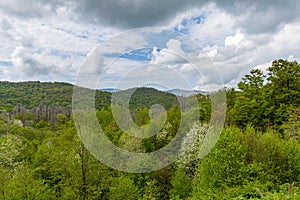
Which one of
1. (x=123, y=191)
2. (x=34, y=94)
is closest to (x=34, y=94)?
(x=34, y=94)

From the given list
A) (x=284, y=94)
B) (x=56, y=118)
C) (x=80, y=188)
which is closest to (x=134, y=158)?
(x=80, y=188)

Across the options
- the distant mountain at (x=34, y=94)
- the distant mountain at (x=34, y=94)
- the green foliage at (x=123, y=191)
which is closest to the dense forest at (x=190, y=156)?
the green foliage at (x=123, y=191)

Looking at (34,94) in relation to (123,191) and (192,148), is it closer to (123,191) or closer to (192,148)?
(192,148)

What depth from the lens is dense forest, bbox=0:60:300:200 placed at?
761 inches

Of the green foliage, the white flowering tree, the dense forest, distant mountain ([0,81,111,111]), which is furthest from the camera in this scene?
distant mountain ([0,81,111,111])

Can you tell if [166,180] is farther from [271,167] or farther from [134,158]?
[271,167]

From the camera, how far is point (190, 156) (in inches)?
1159

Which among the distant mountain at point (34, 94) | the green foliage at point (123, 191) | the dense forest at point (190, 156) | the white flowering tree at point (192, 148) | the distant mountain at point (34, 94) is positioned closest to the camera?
the dense forest at point (190, 156)

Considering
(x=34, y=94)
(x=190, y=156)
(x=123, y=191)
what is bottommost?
(x=123, y=191)

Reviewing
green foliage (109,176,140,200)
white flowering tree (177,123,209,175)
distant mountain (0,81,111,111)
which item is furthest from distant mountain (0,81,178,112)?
green foliage (109,176,140,200)

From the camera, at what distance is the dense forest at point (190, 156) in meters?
19.3

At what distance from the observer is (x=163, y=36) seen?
11719 millimetres

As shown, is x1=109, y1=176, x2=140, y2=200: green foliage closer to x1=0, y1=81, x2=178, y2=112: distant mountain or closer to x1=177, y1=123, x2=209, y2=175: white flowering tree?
x1=177, y1=123, x2=209, y2=175: white flowering tree

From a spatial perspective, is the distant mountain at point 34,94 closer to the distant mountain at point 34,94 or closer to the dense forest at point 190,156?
the distant mountain at point 34,94
